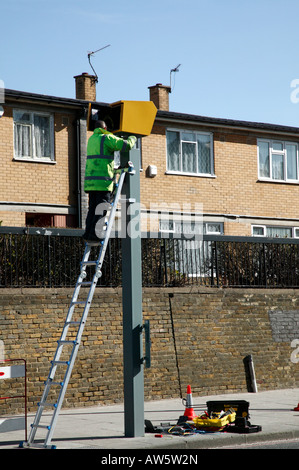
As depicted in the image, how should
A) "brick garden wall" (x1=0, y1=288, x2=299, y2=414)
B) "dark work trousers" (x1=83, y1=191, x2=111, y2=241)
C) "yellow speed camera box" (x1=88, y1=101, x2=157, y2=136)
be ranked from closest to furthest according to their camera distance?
1. "dark work trousers" (x1=83, y1=191, x2=111, y2=241)
2. "yellow speed camera box" (x1=88, y1=101, x2=157, y2=136)
3. "brick garden wall" (x1=0, y1=288, x2=299, y2=414)

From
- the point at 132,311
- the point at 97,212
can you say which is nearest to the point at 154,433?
the point at 132,311

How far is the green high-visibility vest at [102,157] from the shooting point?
1021 cm

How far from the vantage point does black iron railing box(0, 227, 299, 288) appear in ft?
48.2

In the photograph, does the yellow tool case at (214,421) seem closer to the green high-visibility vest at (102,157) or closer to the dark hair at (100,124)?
the green high-visibility vest at (102,157)

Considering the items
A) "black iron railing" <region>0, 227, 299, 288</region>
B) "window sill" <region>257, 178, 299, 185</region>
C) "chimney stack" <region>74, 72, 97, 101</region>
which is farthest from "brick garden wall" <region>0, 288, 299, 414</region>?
"chimney stack" <region>74, 72, 97, 101</region>

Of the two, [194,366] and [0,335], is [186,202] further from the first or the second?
[0,335]

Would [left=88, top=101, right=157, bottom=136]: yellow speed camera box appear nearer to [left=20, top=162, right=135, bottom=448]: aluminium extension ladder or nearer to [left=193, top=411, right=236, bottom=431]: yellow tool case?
[left=20, top=162, right=135, bottom=448]: aluminium extension ladder

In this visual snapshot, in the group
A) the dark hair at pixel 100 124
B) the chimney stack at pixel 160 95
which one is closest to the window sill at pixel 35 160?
the chimney stack at pixel 160 95

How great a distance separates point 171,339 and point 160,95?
472 inches

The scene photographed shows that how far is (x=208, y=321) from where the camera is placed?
1683 centimetres

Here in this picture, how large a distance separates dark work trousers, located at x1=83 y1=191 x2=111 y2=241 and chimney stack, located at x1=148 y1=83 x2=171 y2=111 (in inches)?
620

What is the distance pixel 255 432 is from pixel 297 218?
16.9 metres

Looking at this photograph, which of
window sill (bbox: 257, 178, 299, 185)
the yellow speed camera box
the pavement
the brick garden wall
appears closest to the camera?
the pavement
